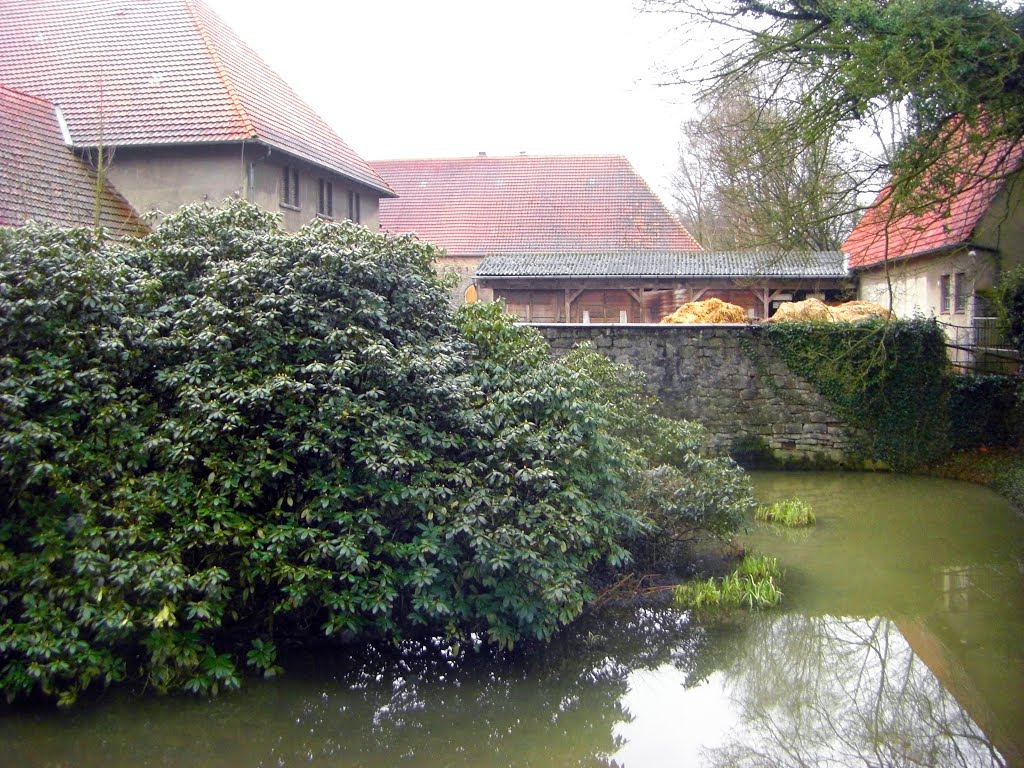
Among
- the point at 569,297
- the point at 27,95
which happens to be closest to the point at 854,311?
the point at 569,297

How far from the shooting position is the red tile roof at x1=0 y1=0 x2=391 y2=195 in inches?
698

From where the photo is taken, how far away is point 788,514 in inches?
465

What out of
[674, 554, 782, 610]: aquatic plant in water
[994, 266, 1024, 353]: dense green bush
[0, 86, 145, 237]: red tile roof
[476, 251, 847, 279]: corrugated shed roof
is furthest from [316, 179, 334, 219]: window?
[674, 554, 782, 610]: aquatic plant in water

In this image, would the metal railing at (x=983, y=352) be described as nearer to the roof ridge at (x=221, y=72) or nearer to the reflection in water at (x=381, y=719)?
the reflection in water at (x=381, y=719)

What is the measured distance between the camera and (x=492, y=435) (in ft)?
23.3

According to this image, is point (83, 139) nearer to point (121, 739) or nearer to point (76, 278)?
A: point (76, 278)

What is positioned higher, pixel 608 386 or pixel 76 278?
pixel 76 278

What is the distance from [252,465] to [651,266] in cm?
2046

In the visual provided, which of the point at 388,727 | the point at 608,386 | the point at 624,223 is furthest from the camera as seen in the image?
the point at 624,223

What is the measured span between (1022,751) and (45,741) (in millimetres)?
5475

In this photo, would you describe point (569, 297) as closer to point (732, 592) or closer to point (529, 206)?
point (529, 206)

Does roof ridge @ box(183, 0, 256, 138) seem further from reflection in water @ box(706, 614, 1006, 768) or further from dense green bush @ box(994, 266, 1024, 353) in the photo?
reflection in water @ box(706, 614, 1006, 768)

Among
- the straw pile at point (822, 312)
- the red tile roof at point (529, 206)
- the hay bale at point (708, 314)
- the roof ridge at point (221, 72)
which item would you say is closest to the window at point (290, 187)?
the roof ridge at point (221, 72)

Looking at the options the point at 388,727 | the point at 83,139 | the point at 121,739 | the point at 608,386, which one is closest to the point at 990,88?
the point at 608,386
